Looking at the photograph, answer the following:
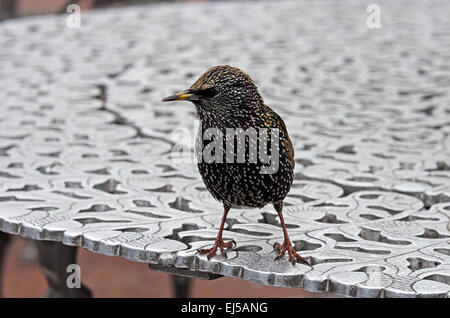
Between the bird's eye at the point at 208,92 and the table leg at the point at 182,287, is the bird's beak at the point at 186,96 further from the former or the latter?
the table leg at the point at 182,287

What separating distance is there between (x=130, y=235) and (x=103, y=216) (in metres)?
0.25

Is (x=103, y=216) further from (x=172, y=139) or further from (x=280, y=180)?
(x=172, y=139)

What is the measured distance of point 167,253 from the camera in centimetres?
234

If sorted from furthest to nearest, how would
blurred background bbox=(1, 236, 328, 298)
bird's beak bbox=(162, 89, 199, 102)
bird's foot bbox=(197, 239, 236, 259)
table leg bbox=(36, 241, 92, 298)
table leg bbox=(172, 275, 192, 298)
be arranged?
blurred background bbox=(1, 236, 328, 298) → table leg bbox=(172, 275, 192, 298) → table leg bbox=(36, 241, 92, 298) → bird's foot bbox=(197, 239, 236, 259) → bird's beak bbox=(162, 89, 199, 102)

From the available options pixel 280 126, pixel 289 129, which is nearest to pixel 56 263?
pixel 289 129

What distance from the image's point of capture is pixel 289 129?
A: 13.1 feet

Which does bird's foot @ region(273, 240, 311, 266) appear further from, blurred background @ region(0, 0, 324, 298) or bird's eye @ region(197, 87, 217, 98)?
blurred background @ region(0, 0, 324, 298)

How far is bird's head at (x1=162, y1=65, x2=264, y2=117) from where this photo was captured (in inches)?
89.7

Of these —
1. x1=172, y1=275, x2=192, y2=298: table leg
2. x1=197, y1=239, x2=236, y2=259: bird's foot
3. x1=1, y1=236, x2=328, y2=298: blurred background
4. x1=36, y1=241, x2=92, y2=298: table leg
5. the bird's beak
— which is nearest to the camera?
the bird's beak

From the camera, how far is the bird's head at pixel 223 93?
7.47 feet

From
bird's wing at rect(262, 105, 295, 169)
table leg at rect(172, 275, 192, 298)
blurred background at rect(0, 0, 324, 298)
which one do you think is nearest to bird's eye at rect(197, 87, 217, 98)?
bird's wing at rect(262, 105, 295, 169)

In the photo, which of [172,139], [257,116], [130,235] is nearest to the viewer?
[257,116]

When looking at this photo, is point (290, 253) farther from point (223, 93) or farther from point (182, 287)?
point (182, 287)

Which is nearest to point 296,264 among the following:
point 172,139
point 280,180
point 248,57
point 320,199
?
point 280,180
